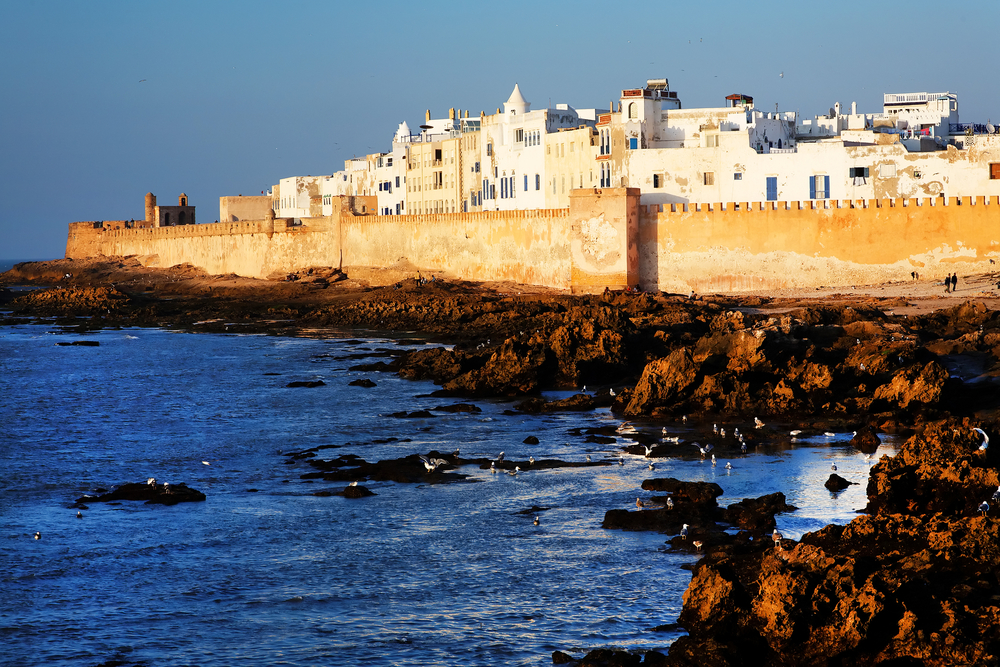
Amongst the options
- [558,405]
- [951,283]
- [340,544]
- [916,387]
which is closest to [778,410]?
[916,387]

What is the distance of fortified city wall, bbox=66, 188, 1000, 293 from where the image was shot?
34.8 metres

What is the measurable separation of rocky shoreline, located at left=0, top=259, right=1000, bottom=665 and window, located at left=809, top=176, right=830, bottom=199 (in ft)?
27.9

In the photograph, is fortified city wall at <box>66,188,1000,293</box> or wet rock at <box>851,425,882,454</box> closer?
wet rock at <box>851,425,882,454</box>

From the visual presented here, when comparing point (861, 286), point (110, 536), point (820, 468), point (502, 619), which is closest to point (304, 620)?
point (502, 619)

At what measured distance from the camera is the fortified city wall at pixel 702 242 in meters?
34.8

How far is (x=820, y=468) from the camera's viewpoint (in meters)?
14.7

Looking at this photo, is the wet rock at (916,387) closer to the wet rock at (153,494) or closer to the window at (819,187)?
the wet rock at (153,494)

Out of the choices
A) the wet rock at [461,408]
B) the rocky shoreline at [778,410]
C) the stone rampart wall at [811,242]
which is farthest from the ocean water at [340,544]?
the stone rampart wall at [811,242]

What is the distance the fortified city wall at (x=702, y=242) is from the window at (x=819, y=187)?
5.42 m

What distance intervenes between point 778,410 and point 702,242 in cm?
2023

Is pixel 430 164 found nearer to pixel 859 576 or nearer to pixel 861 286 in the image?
pixel 861 286

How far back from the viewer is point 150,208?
7494 centimetres

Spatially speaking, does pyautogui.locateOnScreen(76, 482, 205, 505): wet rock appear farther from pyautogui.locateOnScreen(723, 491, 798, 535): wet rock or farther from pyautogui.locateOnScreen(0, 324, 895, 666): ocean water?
pyautogui.locateOnScreen(723, 491, 798, 535): wet rock

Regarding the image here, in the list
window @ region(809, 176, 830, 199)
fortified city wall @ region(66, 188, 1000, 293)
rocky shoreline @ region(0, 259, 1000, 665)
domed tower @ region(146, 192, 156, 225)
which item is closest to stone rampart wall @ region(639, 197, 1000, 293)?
fortified city wall @ region(66, 188, 1000, 293)
